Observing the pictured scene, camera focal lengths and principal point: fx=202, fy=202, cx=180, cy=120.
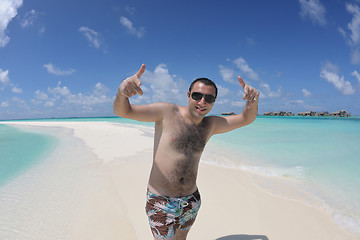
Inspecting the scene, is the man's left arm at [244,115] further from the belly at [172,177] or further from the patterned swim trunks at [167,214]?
the patterned swim trunks at [167,214]

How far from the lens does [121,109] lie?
5.35ft

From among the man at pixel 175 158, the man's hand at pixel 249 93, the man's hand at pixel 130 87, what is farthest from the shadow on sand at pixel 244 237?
the man's hand at pixel 130 87

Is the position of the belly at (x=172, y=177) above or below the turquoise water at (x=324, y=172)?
above

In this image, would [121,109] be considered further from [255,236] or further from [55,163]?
[55,163]

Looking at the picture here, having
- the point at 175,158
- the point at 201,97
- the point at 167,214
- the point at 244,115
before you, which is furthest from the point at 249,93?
the point at 167,214

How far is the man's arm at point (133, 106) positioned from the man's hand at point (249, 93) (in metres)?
0.88

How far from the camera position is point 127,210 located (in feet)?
12.4

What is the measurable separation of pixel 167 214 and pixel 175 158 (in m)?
0.50

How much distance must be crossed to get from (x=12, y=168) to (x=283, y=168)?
8.99m

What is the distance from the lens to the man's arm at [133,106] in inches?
61.5

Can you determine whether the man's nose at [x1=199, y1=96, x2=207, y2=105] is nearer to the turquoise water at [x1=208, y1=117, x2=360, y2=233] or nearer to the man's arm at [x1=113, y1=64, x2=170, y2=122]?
the man's arm at [x1=113, y1=64, x2=170, y2=122]

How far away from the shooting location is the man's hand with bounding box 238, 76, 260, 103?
2.12 meters

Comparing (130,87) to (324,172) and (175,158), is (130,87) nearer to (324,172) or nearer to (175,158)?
(175,158)

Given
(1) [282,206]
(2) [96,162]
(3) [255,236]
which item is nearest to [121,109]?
(3) [255,236]
